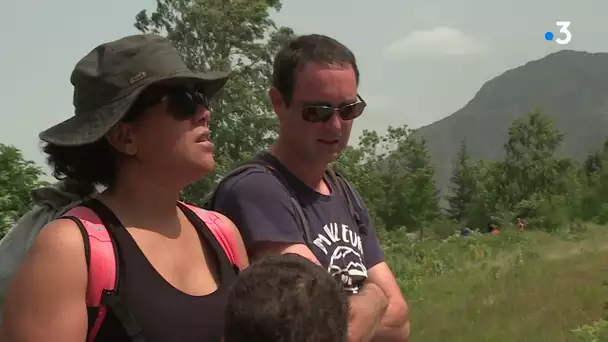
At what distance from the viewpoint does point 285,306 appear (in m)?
1.42

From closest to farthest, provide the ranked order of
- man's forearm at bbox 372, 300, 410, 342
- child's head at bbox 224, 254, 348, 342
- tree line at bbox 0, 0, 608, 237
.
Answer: child's head at bbox 224, 254, 348, 342 < man's forearm at bbox 372, 300, 410, 342 < tree line at bbox 0, 0, 608, 237

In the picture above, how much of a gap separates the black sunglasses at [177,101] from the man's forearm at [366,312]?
63 cm

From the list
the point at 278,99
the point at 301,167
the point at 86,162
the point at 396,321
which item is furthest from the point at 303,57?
the point at 396,321

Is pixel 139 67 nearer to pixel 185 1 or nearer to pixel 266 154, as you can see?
pixel 266 154

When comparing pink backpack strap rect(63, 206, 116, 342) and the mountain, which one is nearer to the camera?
pink backpack strap rect(63, 206, 116, 342)

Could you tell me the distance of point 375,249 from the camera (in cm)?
243

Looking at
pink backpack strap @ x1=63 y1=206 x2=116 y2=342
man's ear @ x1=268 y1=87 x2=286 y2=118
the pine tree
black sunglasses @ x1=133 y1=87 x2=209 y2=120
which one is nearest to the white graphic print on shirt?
man's ear @ x1=268 y1=87 x2=286 y2=118

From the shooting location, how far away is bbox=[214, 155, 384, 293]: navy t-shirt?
2.05m

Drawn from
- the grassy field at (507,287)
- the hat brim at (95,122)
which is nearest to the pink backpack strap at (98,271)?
the hat brim at (95,122)

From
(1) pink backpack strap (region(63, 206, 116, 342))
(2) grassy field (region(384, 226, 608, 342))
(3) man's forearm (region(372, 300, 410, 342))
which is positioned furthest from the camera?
(2) grassy field (region(384, 226, 608, 342))

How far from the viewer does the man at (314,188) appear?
206cm

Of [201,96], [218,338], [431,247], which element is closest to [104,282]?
[218,338]

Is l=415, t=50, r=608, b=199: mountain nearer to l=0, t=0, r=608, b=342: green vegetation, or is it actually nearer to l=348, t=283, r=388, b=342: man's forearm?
l=0, t=0, r=608, b=342: green vegetation

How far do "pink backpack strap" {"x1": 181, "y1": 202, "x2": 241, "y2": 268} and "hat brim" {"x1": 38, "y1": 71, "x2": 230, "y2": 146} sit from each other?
36 cm
